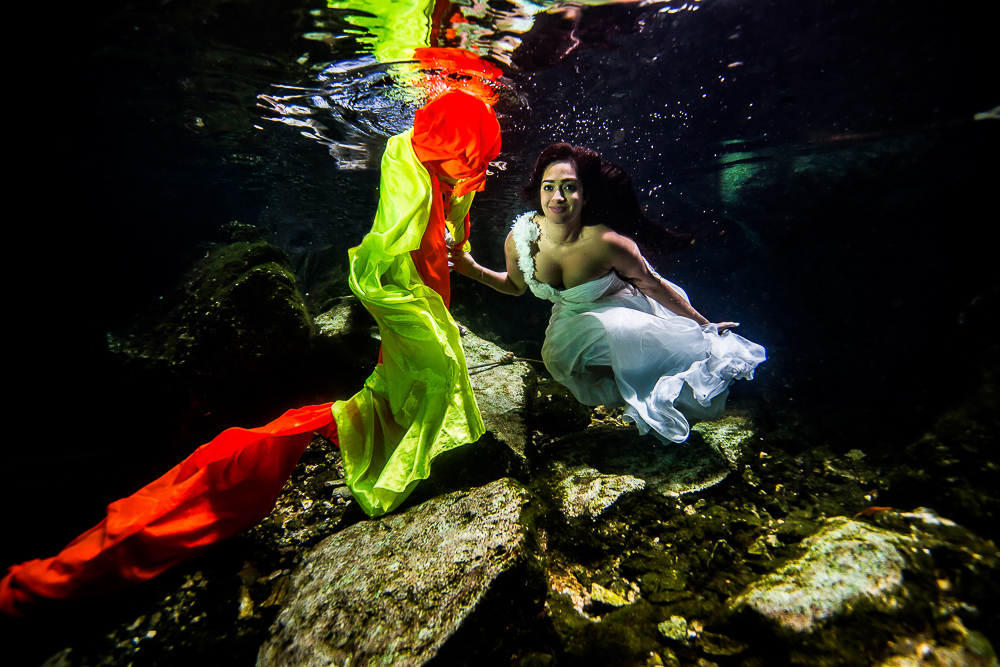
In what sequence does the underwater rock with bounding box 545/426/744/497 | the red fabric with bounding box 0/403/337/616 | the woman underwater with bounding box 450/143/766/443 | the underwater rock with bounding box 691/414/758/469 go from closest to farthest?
1. the red fabric with bounding box 0/403/337/616
2. the underwater rock with bounding box 545/426/744/497
3. the woman underwater with bounding box 450/143/766/443
4. the underwater rock with bounding box 691/414/758/469

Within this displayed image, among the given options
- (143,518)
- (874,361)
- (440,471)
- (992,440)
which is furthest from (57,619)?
(874,361)

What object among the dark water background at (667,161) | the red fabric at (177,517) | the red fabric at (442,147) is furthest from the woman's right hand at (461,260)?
the dark water background at (667,161)

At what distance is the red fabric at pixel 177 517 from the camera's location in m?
1.90

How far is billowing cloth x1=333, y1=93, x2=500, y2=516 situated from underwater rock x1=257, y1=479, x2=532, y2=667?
30 cm

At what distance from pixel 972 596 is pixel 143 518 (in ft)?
14.2

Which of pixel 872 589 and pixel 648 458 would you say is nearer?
pixel 872 589

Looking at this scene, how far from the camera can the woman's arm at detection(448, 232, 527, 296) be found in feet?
12.4

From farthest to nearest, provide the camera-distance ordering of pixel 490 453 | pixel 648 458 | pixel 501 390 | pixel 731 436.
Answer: pixel 501 390, pixel 731 436, pixel 648 458, pixel 490 453

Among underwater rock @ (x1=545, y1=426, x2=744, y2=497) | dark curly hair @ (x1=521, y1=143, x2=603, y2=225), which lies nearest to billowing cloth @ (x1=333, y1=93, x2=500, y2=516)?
dark curly hair @ (x1=521, y1=143, x2=603, y2=225)

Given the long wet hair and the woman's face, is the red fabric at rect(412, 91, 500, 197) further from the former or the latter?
the long wet hair

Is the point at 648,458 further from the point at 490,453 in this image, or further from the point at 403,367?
the point at 403,367

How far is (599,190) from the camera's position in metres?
3.67

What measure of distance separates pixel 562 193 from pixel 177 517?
4061 mm

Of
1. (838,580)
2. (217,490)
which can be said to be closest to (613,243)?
(838,580)
